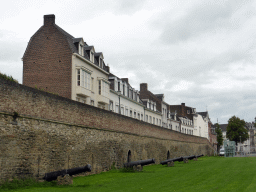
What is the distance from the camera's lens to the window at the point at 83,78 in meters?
33.0

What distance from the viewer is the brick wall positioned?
106 feet

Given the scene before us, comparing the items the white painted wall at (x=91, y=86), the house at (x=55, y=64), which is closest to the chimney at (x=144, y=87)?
the white painted wall at (x=91, y=86)

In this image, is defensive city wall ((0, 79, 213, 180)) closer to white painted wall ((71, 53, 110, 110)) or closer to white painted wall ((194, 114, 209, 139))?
white painted wall ((71, 53, 110, 110))

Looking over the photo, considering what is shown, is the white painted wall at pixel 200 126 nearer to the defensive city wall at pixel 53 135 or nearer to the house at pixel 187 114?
the house at pixel 187 114

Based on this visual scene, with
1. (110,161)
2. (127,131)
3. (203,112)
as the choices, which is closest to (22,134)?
(110,161)

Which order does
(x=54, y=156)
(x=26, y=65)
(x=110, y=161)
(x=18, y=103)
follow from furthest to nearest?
(x=26, y=65)
(x=110, y=161)
(x=54, y=156)
(x=18, y=103)

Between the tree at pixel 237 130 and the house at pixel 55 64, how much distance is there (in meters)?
71.8

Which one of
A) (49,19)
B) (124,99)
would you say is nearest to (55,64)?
(49,19)

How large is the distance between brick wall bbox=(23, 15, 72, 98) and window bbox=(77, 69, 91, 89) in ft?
A: 3.79

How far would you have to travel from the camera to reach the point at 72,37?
36375 millimetres

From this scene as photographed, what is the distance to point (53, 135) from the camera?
1844 centimetres

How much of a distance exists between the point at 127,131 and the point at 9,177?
16.7 m

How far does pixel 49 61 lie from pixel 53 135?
1585cm

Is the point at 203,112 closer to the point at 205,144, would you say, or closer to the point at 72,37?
the point at 205,144
